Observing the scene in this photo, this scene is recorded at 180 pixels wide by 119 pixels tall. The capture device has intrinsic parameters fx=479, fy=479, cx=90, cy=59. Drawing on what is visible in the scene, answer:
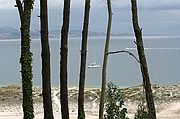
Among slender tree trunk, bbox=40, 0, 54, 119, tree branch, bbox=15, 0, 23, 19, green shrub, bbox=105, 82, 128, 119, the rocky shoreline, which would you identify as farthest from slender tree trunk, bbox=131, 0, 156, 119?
the rocky shoreline

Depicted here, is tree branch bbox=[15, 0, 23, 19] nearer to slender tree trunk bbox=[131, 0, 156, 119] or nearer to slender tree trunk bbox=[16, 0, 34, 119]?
slender tree trunk bbox=[16, 0, 34, 119]

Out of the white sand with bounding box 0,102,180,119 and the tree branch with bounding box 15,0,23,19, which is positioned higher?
the tree branch with bounding box 15,0,23,19

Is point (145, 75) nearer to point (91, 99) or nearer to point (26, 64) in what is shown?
point (26, 64)

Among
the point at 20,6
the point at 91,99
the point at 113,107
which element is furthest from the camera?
the point at 91,99

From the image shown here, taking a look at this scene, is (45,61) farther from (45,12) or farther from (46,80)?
(45,12)

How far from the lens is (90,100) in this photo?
25266 millimetres

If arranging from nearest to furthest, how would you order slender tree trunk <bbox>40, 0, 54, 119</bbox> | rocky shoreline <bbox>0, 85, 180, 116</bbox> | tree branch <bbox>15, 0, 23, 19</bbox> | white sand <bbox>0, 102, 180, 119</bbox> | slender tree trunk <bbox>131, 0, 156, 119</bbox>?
slender tree trunk <bbox>131, 0, 156, 119</bbox>
tree branch <bbox>15, 0, 23, 19</bbox>
slender tree trunk <bbox>40, 0, 54, 119</bbox>
white sand <bbox>0, 102, 180, 119</bbox>
rocky shoreline <bbox>0, 85, 180, 116</bbox>

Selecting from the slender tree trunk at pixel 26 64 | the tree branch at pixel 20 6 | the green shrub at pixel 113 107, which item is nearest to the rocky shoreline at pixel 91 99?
the green shrub at pixel 113 107

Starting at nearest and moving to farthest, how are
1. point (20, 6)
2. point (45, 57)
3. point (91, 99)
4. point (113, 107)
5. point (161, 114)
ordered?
point (20, 6) < point (45, 57) < point (113, 107) < point (161, 114) < point (91, 99)

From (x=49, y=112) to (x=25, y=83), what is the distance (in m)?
0.76

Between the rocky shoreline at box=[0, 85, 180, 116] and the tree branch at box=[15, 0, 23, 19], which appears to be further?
the rocky shoreline at box=[0, 85, 180, 116]

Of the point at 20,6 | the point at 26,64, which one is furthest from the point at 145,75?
the point at 20,6

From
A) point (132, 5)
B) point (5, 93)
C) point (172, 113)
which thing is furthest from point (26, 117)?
point (5, 93)

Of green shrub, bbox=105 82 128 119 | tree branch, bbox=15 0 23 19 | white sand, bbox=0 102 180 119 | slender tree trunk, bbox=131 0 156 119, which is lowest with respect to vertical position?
white sand, bbox=0 102 180 119
